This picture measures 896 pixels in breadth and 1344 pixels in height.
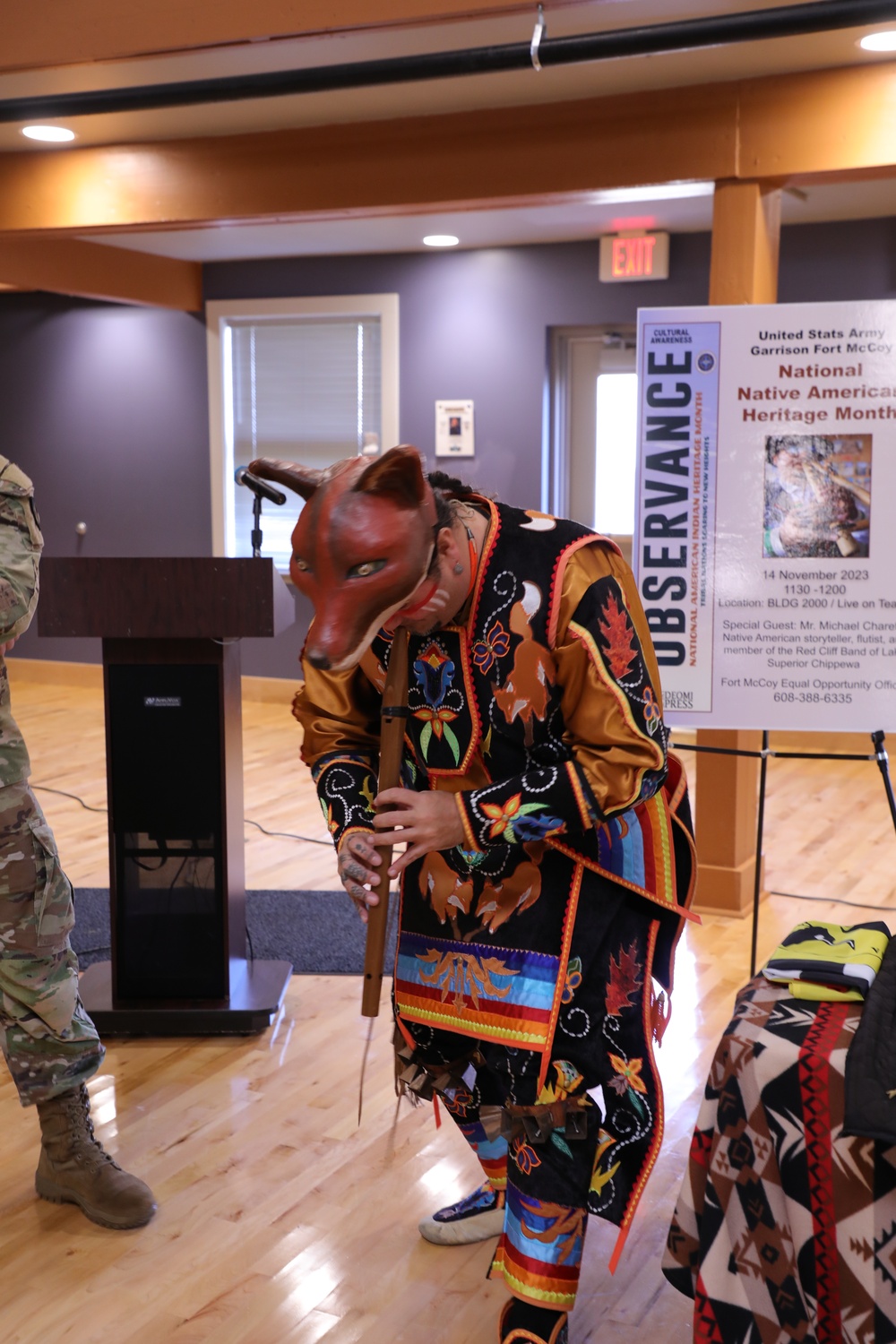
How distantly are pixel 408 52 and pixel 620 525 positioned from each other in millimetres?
3675

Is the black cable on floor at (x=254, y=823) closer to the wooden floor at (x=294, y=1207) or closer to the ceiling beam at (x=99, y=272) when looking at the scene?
the wooden floor at (x=294, y=1207)

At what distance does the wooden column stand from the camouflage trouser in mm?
2130

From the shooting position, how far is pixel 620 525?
6.71m

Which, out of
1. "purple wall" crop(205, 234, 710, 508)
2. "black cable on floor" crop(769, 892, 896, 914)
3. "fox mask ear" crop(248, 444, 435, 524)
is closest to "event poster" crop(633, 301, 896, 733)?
"black cable on floor" crop(769, 892, 896, 914)

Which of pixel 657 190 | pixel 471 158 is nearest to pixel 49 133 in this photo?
pixel 471 158

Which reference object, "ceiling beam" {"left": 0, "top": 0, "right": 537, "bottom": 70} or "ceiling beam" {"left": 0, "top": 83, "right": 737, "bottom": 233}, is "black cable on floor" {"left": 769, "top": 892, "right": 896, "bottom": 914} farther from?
"ceiling beam" {"left": 0, "top": 0, "right": 537, "bottom": 70}

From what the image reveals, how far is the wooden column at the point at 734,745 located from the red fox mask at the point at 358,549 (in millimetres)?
2506

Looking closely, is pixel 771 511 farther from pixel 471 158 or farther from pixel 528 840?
pixel 471 158

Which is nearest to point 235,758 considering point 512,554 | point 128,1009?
point 128,1009

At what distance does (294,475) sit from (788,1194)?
3.41ft

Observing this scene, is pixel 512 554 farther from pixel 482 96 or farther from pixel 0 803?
pixel 482 96

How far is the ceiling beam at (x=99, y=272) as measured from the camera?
5.93m

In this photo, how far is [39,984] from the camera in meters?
2.11

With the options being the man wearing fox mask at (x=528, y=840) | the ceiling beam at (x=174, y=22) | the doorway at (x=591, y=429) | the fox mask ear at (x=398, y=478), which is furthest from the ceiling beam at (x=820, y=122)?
the doorway at (x=591, y=429)
